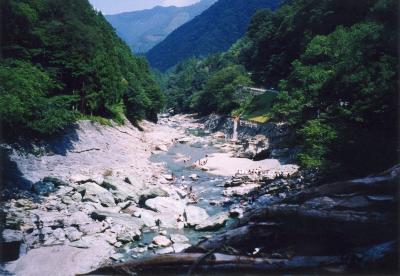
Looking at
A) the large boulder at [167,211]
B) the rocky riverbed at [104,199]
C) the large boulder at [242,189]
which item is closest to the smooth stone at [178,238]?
the rocky riverbed at [104,199]

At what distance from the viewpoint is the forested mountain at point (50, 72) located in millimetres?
23844

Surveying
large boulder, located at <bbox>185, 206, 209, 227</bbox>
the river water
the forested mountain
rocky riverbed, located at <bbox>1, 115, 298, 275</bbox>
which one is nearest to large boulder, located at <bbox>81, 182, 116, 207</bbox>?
rocky riverbed, located at <bbox>1, 115, 298, 275</bbox>

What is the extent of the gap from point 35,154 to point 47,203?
7645 millimetres

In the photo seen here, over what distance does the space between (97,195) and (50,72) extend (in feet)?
63.1

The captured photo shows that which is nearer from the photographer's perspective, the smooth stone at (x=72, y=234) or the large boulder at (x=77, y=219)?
the smooth stone at (x=72, y=234)

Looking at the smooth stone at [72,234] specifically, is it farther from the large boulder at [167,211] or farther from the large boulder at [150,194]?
the large boulder at [150,194]

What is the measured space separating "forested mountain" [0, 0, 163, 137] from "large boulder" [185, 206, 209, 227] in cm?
1079

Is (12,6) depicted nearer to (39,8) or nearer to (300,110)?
(39,8)

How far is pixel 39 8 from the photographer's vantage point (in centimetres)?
3966

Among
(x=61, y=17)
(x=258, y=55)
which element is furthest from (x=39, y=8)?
(x=258, y=55)

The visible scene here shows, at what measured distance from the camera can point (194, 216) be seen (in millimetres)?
20750

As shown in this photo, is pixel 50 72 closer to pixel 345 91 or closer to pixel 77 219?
pixel 77 219

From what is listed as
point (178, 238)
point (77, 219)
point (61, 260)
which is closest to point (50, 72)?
point (77, 219)

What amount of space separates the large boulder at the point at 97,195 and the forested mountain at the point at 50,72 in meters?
5.82
